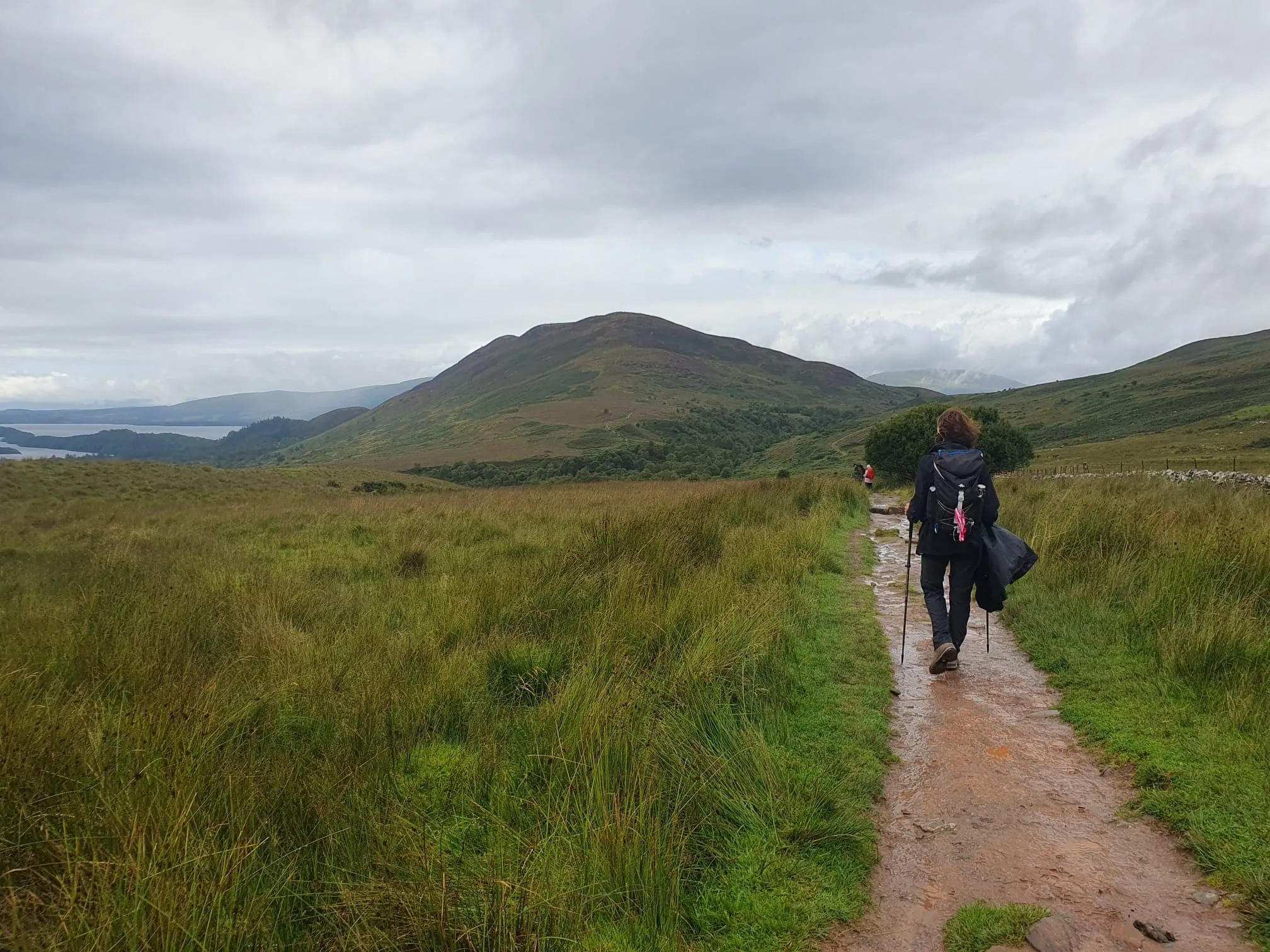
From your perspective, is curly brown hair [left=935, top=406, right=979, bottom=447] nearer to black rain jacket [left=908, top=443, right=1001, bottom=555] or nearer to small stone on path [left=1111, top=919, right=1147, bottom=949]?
black rain jacket [left=908, top=443, right=1001, bottom=555]

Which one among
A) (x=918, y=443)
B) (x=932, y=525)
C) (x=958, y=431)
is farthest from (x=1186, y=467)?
(x=932, y=525)

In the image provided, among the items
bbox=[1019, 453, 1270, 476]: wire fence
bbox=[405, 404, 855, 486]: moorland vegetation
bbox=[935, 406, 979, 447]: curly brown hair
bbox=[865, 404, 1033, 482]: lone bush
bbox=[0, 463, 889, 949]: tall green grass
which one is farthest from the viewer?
bbox=[405, 404, 855, 486]: moorland vegetation

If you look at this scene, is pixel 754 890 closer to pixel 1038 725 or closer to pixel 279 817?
pixel 279 817

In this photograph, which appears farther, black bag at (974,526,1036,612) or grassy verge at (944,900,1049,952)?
black bag at (974,526,1036,612)

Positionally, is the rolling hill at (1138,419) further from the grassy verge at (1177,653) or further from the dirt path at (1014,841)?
the dirt path at (1014,841)

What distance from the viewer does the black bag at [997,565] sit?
5.75 meters

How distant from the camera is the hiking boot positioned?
5.62 metres

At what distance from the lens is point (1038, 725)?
4.59 m

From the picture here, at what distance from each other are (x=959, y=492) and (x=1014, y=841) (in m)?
3.01

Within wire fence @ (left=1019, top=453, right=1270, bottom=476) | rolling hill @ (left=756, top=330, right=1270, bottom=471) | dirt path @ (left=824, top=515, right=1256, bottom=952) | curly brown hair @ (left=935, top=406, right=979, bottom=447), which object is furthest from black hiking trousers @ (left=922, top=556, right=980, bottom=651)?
rolling hill @ (left=756, top=330, right=1270, bottom=471)

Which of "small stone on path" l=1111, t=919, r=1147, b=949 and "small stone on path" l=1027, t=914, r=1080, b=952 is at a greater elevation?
"small stone on path" l=1027, t=914, r=1080, b=952

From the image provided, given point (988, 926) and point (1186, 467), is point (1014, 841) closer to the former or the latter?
point (988, 926)

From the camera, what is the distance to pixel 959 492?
5.63m

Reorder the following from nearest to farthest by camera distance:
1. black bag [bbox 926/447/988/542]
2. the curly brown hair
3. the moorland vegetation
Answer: black bag [bbox 926/447/988/542] → the curly brown hair → the moorland vegetation
